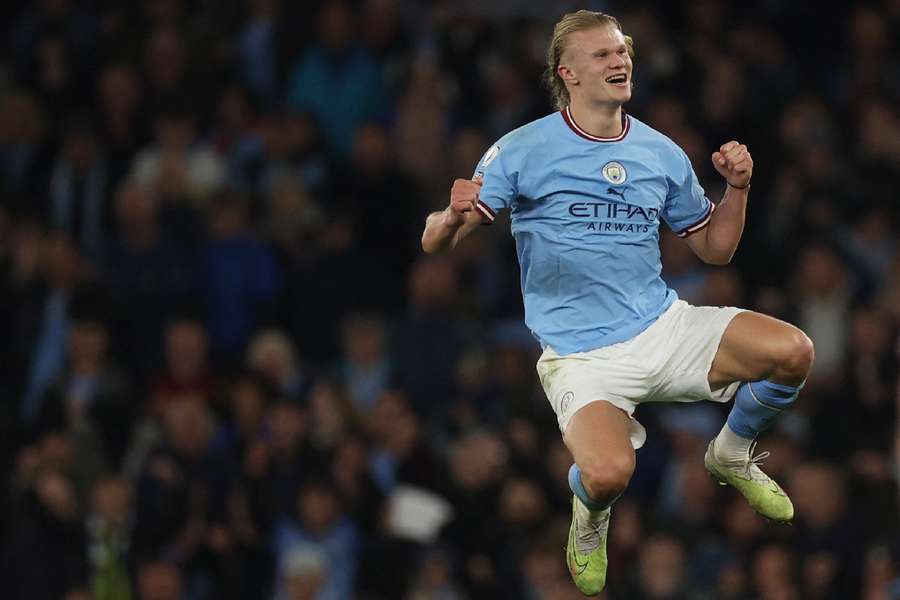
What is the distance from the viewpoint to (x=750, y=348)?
23.1ft

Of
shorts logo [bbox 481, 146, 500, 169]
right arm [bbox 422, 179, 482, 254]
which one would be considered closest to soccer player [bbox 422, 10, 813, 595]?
shorts logo [bbox 481, 146, 500, 169]

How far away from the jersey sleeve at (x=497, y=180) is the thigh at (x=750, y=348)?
974mm

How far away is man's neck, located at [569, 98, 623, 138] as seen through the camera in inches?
279

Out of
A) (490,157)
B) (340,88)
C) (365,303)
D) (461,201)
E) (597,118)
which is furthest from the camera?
(340,88)

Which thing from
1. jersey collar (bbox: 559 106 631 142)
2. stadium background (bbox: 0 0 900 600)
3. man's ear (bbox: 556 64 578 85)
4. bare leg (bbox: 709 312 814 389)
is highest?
man's ear (bbox: 556 64 578 85)

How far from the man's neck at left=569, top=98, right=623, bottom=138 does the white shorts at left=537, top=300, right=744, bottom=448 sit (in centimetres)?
74

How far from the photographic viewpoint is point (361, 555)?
10.6 metres

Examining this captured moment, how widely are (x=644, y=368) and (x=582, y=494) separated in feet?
1.74

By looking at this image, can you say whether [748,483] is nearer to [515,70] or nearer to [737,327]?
[737,327]

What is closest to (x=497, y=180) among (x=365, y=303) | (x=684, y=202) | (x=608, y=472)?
(x=684, y=202)

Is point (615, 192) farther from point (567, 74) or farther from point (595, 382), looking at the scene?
point (595, 382)

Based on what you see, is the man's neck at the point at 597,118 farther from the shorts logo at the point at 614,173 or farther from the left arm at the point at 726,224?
the left arm at the point at 726,224

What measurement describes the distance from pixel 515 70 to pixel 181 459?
352 centimetres

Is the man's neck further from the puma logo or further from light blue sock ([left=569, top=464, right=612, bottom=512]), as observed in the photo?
light blue sock ([left=569, top=464, right=612, bottom=512])
